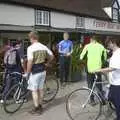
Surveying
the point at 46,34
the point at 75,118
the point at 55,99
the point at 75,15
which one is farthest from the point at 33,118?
the point at 75,15

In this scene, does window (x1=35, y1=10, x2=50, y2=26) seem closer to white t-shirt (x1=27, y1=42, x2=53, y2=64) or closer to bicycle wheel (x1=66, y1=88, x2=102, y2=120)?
white t-shirt (x1=27, y1=42, x2=53, y2=64)

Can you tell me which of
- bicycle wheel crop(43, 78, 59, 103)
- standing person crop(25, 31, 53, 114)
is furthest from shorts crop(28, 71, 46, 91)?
bicycle wheel crop(43, 78, 59, 103)

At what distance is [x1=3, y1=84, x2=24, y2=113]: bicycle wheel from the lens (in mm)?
8867

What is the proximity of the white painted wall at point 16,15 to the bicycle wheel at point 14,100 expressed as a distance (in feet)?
35.6

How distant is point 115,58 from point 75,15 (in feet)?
65.1

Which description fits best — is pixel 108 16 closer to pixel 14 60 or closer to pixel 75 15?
pixel 75 15

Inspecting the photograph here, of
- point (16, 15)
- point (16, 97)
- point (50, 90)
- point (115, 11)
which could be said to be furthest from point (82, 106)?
point (115, 11)

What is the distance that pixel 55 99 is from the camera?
35.0 ft

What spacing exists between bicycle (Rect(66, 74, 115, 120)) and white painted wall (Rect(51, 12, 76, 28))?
15697 mm

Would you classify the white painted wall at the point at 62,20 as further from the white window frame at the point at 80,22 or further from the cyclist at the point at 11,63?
the cyclist at the point at 11,63

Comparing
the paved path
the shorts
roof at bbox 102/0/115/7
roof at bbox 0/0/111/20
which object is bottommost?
the paved path

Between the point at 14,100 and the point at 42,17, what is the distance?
14.6 meters

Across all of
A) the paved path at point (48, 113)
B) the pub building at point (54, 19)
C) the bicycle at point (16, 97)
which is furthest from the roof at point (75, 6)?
the bicycle at point (16, 97)

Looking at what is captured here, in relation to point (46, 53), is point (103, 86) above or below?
below
